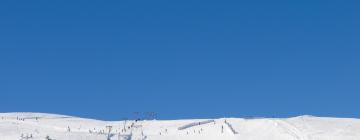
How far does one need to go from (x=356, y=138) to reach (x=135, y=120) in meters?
27.6

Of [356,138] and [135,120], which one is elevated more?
[135,120]

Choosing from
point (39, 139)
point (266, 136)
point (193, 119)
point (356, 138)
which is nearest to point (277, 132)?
point (266, 136)

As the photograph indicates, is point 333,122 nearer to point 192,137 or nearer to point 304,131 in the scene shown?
point 304,131

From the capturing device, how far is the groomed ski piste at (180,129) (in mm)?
95875

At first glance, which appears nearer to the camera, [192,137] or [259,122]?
[192,137]

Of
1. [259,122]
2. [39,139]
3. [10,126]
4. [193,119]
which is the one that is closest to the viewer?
[39,139]

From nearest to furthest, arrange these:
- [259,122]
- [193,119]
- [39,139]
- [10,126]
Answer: [39,139] → [10,126] → [259,122] → [193,119]

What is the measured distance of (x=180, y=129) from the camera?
105688mm

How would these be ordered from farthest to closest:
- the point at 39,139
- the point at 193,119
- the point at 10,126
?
the point at 193,119 < the point at 10,126 < the point at 39,139

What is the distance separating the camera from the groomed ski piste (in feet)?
315

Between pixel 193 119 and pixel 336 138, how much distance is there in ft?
76.3

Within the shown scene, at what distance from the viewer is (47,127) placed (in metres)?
101

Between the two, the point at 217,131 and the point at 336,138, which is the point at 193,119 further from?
the point at 336,138

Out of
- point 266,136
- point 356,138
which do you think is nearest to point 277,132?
point 266,136
